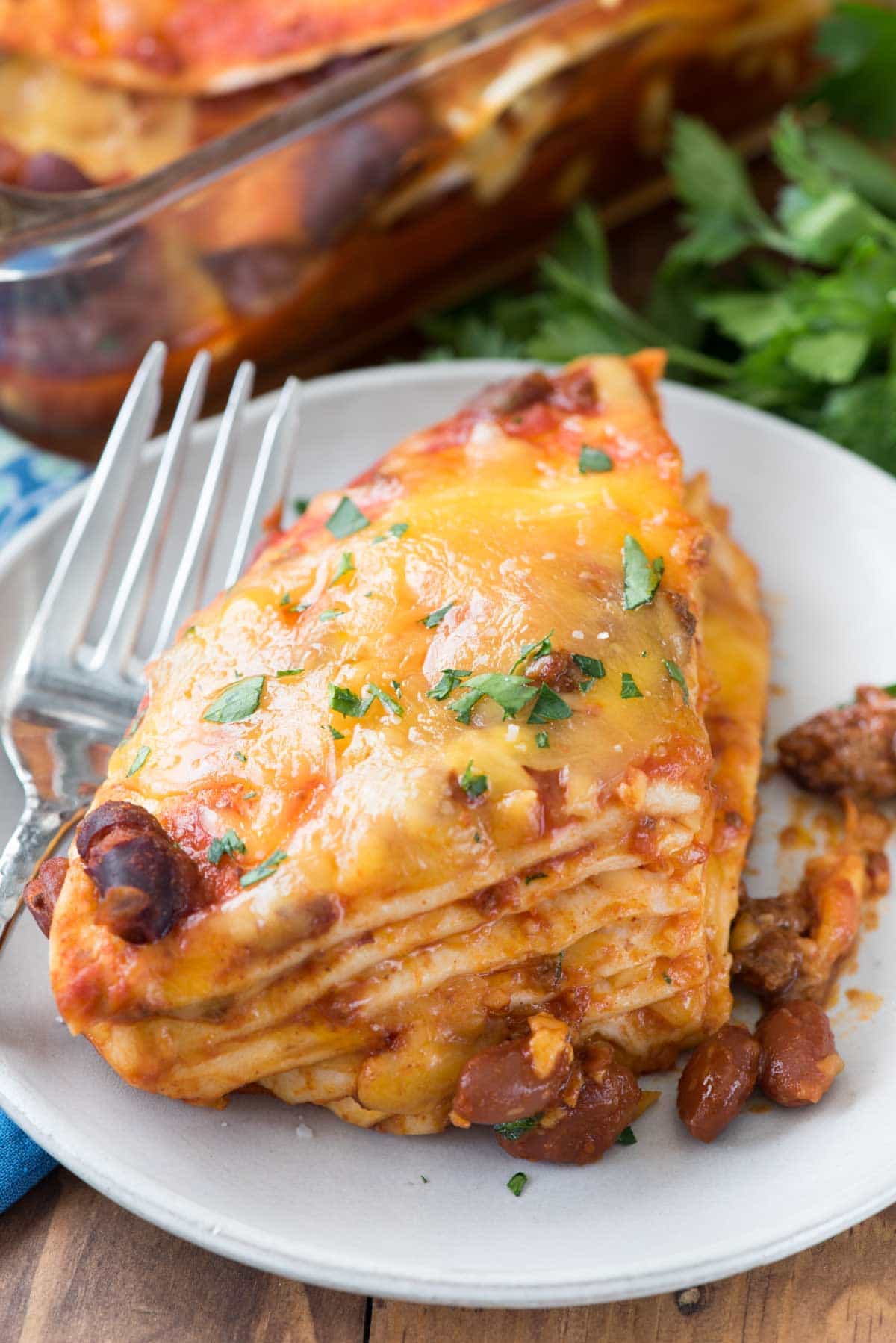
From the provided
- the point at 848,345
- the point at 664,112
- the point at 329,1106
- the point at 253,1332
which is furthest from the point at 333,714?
the point at 664,112

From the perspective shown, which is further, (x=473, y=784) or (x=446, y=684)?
(x=446, y=684)

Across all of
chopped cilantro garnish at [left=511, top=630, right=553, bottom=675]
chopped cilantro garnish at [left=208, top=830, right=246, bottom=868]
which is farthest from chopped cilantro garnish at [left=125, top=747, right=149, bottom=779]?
chopped cilantro garnish at [left=511, top=630, right=553, bottom=675]

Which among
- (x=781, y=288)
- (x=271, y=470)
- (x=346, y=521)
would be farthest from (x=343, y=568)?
(x=781, y=288)

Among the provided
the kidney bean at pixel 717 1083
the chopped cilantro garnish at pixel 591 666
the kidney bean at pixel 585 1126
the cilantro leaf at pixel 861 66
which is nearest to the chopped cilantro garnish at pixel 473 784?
the chopped cilantro garnish at pixel 591 666

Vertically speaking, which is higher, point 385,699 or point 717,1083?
point 385,699

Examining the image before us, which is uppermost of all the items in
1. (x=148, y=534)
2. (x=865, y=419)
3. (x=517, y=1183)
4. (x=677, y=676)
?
(x=148, y=534)

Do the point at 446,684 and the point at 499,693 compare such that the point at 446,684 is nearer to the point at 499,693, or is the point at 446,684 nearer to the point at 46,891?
the point at 499,693
